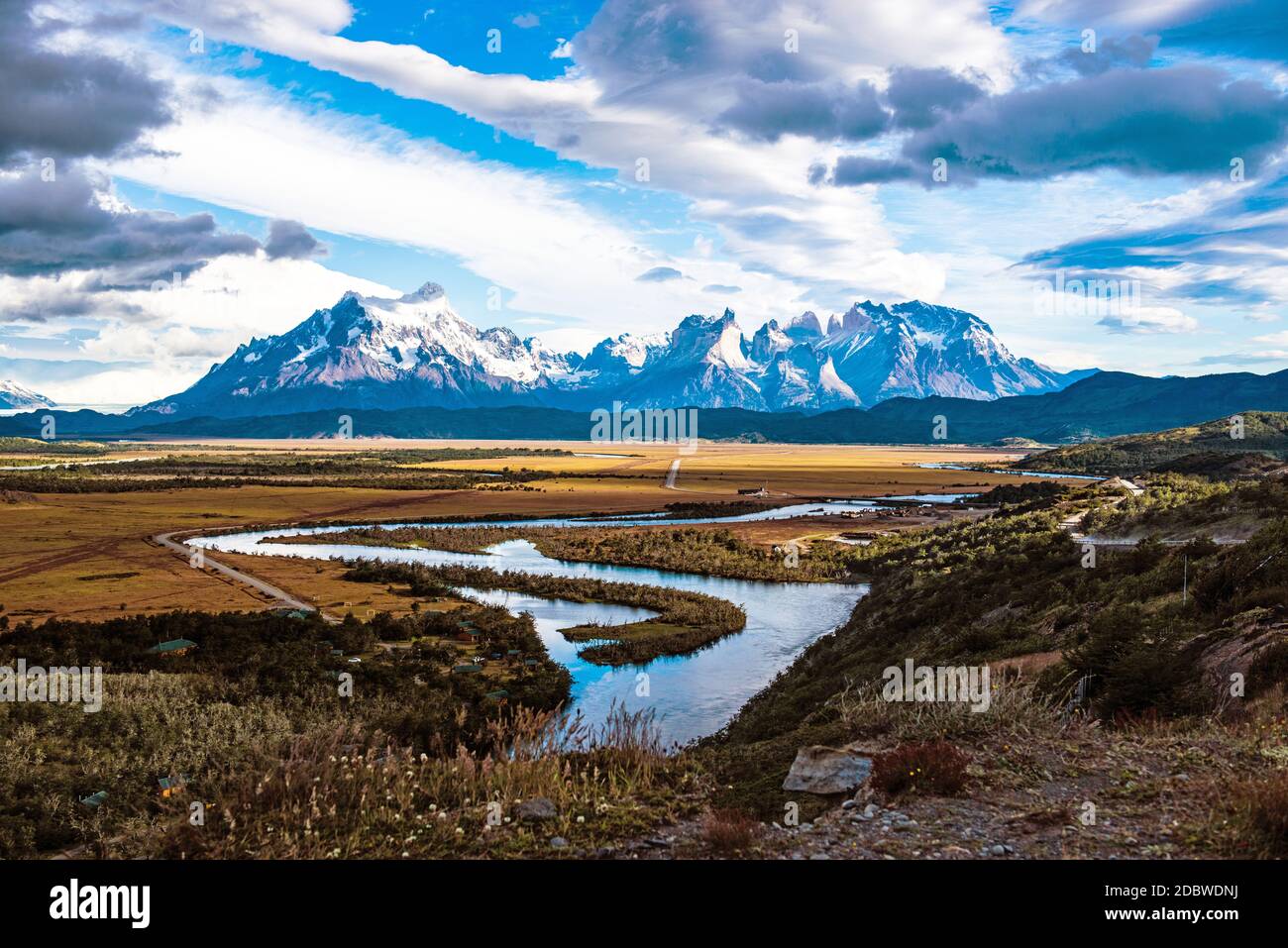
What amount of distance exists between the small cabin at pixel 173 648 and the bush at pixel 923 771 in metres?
35.4

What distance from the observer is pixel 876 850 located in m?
9.23

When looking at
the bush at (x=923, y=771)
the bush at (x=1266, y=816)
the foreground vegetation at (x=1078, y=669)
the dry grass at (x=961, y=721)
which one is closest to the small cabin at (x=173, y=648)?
the foreground vegetation at (x=1078, y=669)

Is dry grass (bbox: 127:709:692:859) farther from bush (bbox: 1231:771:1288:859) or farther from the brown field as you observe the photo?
the brown field

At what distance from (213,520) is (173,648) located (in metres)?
80.9

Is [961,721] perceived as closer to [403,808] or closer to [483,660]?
[403,808]

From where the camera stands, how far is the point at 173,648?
3759cm

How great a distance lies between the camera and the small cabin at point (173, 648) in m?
36.7

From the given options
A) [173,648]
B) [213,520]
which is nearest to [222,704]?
[173,648]

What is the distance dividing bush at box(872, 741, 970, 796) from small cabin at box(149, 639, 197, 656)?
35.4 meters

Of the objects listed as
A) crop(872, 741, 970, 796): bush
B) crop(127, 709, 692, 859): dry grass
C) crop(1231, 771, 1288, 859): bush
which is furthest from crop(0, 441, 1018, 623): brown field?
crop(1231, 771, 1288, 859): bush

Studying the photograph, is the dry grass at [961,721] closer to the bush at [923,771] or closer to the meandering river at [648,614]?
the bush at [923,771]

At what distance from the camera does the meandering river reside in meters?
35.6

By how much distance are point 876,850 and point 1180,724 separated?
8.43 m
